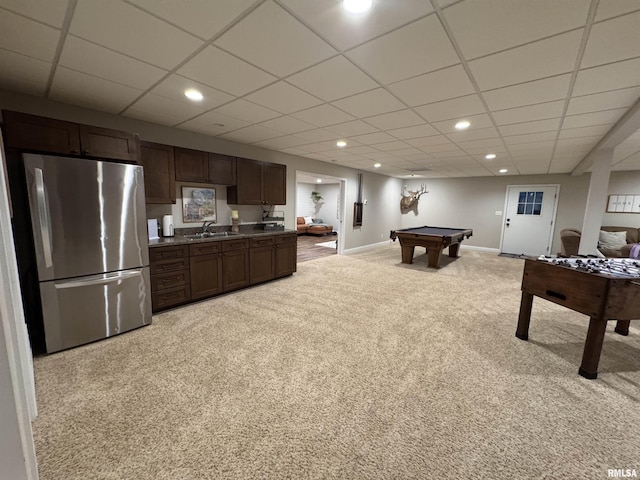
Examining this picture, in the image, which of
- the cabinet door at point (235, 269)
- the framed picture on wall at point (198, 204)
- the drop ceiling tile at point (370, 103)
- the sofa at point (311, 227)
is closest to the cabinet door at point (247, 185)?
the framed picture on wall at point (198, 204)

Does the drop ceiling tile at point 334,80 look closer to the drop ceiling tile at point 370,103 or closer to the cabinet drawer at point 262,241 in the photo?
the drop ceiling tile at point 370,103

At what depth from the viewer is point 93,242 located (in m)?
2.45

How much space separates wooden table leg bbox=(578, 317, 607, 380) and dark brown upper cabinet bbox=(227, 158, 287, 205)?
4.31 meters

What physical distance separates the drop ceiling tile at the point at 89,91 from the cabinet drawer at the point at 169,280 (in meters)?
1.94

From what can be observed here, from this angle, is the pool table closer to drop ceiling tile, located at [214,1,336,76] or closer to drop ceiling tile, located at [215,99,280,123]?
drop ceiling tile, located at [215,99,280,123]

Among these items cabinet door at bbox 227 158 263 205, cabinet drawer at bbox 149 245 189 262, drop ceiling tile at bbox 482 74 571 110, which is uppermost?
drop ceiling tile at bbox 482 74 571 110

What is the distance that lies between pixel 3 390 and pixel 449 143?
482 cm

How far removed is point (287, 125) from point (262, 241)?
186 centimetres

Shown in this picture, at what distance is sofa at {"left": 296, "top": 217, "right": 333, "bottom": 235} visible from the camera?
10172mm

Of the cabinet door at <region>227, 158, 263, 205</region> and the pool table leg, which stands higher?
the cabinet door at <region>227, 158, 263, 205</region>

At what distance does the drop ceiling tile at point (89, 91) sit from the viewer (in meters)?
2.17

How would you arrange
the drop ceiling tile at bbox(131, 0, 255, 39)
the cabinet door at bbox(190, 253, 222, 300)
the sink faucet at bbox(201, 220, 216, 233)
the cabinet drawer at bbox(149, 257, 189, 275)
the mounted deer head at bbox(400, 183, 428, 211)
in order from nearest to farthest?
the drop ceiling tile at bbox(131, 0, 255, 39), the cabinet drawer at bbox(149, 257, 189, 275), the cabinet door at bbox(190, 253, 222, 300), the sink faucet at bbox(201, 220, 216, 233), the mounted deer head at bbox(400, 183, 428, 211)

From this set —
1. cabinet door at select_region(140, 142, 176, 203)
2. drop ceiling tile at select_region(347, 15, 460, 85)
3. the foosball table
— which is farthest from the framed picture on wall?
the foosball table

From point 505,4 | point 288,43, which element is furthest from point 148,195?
point 505,4
